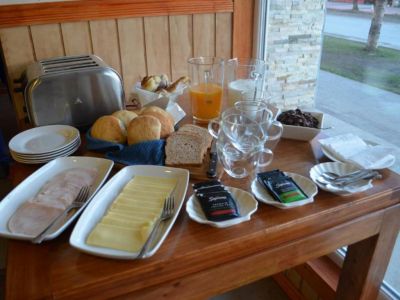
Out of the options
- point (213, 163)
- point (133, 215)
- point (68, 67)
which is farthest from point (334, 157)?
point (68, 67)

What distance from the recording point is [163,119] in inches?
39.7

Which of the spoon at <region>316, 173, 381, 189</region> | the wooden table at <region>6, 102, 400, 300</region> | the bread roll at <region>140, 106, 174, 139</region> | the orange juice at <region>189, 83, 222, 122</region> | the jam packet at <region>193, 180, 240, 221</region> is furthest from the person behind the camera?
the orange juice at <region>189, 83, 222, 122</region>

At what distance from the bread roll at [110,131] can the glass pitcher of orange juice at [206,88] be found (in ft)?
0.89

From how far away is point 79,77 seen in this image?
3.64 feet

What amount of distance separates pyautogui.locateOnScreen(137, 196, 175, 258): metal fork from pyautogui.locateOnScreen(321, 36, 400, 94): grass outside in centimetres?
91

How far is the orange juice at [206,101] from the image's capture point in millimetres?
1121

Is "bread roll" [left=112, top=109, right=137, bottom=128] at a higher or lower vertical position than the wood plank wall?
lower

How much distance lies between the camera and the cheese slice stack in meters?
0.63

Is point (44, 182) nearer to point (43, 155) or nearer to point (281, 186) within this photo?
point (43, 155)

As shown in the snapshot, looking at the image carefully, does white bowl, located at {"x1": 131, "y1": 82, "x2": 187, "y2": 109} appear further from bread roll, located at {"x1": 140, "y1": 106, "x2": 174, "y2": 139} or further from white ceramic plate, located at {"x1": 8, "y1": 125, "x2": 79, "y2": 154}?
white ceramic plate, located at {"x1": 8, "y1": 125, "x2": 79, "y2": 154}

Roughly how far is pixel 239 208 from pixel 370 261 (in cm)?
42

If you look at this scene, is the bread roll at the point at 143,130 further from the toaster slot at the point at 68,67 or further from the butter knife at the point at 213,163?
the toaster slot at the point at 68,67

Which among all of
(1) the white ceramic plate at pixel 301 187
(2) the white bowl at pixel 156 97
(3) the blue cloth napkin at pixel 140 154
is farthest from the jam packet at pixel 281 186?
(2) the white bowl at pixel 156 97

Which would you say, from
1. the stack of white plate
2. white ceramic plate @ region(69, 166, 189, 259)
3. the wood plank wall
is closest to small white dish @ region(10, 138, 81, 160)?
the stack of white plate
